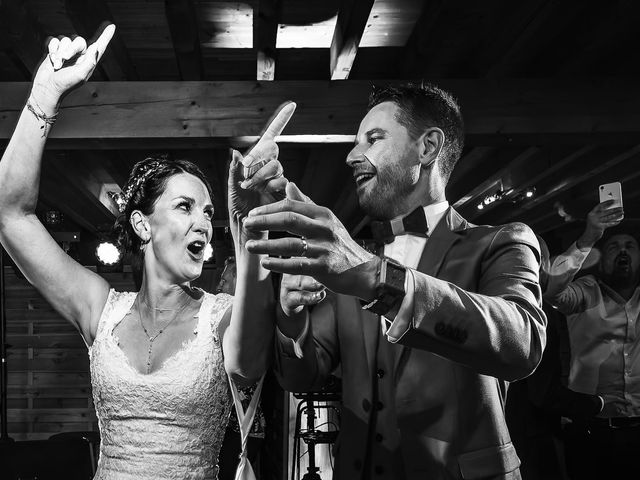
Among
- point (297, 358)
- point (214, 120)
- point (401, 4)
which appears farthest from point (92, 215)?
point (297, 358)

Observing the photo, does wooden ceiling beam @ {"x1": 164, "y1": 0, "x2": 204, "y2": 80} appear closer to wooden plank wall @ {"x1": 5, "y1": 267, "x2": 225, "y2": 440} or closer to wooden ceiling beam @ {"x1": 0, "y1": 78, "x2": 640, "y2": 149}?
wooden ceiling beam @ {"x1": 0, "y1": 78, "x2": 640, "y2": 149}

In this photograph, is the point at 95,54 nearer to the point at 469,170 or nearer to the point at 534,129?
the point at 534,129

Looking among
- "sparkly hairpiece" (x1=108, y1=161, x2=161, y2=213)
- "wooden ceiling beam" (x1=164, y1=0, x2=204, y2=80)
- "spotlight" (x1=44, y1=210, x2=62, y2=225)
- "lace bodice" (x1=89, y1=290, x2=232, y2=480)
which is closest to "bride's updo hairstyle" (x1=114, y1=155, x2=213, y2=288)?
"sparkly hairpiece" (x1=108, y1=161, x2=161, y2=213)

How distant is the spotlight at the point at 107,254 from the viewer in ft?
26.3

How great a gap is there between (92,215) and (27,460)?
3994mm

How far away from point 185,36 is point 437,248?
272 cm

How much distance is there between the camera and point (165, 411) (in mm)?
1946

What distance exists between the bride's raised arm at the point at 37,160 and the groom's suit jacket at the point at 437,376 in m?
0.85

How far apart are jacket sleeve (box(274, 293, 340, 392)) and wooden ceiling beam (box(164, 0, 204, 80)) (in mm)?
2322

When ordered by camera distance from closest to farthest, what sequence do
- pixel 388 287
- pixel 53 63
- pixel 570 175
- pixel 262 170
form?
1. pixel 388 287
2. pixel 262 170
3. pixel 53 63
4. pixel 570 175

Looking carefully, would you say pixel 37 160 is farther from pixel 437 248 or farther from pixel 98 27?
pixel 98 27

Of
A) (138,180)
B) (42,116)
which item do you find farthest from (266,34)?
(42,116)

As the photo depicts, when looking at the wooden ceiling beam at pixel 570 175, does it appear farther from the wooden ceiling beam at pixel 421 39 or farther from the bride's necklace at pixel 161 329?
the bride's necklace at pixel 161 329

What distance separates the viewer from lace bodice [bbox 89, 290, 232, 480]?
191 cm
